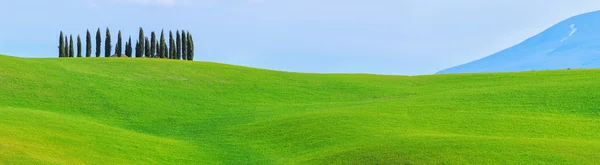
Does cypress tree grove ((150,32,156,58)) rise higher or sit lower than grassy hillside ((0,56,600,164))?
higher

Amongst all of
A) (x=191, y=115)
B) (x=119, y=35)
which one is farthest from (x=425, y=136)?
(x=119, y=35)

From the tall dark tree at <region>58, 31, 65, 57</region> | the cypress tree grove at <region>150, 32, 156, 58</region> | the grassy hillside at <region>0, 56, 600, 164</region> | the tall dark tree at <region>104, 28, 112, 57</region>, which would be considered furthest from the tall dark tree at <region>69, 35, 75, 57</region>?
the grassy hillside at <region>0, 56, 600, 164</region>

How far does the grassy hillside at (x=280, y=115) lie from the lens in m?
33.1

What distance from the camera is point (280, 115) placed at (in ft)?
148

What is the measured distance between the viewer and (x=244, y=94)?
5344 centimetres

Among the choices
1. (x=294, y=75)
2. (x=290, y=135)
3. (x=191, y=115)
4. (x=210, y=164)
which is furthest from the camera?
(x=294, y=75)

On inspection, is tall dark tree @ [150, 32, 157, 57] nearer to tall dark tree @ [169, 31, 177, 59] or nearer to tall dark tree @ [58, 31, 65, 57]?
tall dark tree @ [169, 31, 177, 59]

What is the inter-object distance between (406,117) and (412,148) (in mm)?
9385

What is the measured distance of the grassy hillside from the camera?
33.1 meters

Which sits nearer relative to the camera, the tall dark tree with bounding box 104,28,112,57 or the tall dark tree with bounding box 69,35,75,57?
the tall dark tree with bounding box 69,35,75,57

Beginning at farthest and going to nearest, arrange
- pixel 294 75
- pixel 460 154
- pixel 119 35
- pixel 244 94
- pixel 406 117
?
pixel 119 35 < pixel 294 75 < pixel 244 94 < pixel 406 117 < pixel 460 154

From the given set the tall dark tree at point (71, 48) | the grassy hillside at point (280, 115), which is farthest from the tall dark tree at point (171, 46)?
the grassy hillside at point (280, 115)

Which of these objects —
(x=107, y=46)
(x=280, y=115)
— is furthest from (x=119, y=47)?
(x=280, y=115)

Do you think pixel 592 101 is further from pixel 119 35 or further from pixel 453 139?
pixel 119 35
